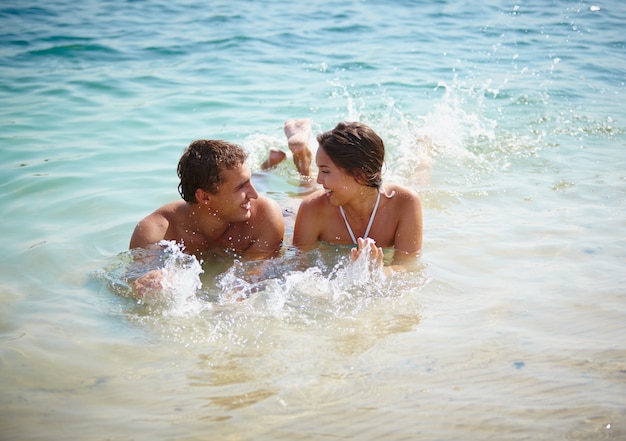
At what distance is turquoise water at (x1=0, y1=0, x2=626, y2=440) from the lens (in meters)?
3.07

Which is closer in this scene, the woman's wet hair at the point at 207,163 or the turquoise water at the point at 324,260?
the turquoise water at the point at 324,260

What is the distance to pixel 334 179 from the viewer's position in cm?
471

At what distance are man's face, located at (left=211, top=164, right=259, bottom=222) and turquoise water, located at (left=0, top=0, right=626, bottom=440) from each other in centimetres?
43

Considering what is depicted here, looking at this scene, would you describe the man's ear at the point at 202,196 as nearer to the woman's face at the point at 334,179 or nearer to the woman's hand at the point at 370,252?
the woman's face at the point at 334,179

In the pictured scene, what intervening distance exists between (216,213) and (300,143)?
76.4 inches

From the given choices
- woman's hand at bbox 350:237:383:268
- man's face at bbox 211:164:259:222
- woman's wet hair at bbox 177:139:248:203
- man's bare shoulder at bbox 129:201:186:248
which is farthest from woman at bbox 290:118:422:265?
man's bare shoulder at bbox 129:201:186:248

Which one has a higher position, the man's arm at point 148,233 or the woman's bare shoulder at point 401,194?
the woman's bare shoulder at point 401,194

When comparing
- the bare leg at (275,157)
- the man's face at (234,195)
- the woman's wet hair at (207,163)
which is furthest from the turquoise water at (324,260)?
the woman's wet hair at (207,163)

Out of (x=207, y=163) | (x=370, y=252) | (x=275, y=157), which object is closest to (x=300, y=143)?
(x=275, y=157)

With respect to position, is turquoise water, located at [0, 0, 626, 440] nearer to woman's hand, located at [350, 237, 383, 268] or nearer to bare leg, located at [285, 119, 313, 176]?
woman's hand, located at [350, 237, 383, 268]

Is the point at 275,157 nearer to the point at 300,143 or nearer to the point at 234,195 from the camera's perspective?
the point at 300,143

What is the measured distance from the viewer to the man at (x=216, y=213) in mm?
4844

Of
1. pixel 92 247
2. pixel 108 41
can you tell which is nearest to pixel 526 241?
pixel 92 247

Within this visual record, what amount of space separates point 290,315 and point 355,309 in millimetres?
419
